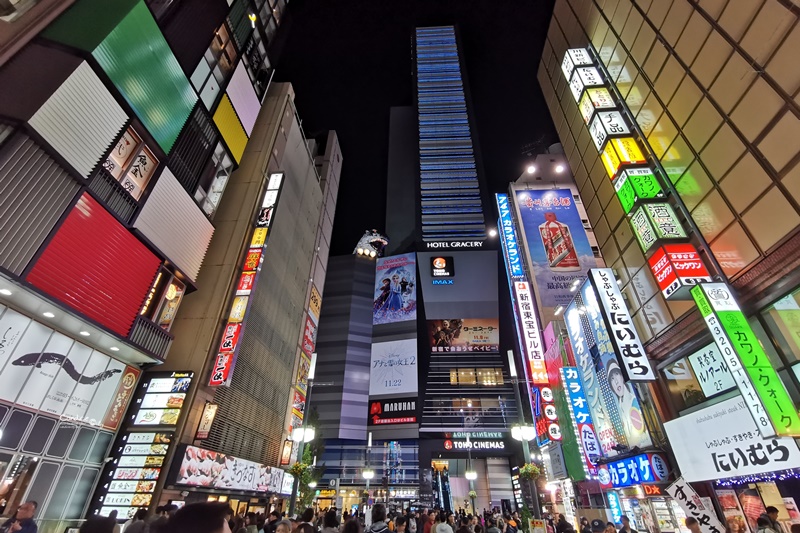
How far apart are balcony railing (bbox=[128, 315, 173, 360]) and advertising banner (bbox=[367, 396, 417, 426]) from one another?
38.8 meters

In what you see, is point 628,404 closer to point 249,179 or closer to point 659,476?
point 659,476

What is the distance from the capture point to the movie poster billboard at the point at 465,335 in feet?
186

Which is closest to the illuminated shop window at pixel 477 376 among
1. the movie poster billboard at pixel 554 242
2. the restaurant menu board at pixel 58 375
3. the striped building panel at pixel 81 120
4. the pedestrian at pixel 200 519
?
the movie poster billboard at pixel 554 242

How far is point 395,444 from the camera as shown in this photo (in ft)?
175

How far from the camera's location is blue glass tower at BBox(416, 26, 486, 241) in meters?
73.1

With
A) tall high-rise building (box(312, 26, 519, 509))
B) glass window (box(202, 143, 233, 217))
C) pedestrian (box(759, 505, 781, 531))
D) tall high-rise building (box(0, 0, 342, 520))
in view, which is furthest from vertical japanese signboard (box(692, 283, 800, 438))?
tall high-rise building (box(312, 26, 519, 509))

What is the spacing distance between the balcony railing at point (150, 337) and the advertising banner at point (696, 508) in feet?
54.4

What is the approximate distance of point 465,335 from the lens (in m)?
58.2

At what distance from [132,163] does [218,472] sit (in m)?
13.7

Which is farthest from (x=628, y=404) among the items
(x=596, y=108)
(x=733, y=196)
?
(x=596, y=108)

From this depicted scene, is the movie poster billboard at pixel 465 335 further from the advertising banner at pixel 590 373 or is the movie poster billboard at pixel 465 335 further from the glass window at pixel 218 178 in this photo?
the glass window at pixel 218 178

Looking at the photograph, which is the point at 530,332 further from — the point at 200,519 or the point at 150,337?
the point at 200,519

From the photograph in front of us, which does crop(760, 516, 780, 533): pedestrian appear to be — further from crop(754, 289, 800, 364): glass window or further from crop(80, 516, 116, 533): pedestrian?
crop(80, 516, 116, 533): pedestrian

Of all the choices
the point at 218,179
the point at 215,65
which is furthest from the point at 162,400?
the point at 215,65
